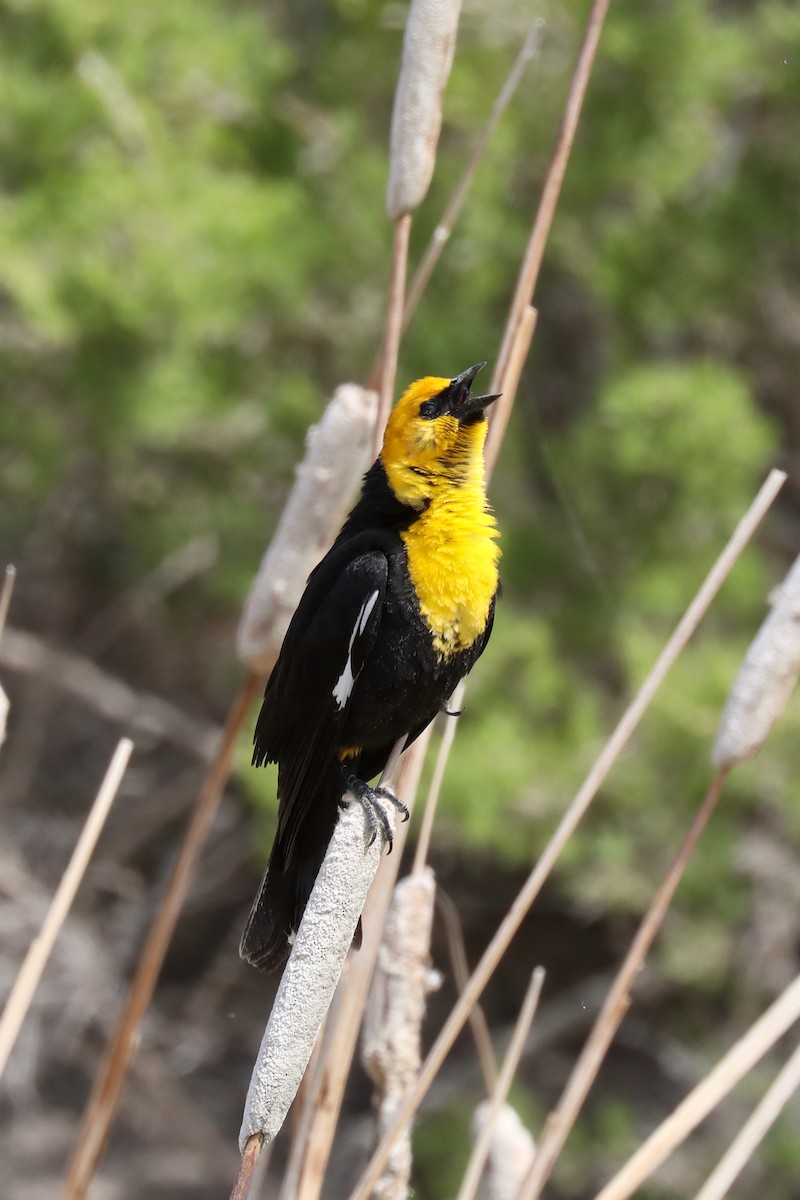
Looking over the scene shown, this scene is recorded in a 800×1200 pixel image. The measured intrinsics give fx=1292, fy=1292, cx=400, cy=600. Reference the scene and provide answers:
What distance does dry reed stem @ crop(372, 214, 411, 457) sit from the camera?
129 centimetres

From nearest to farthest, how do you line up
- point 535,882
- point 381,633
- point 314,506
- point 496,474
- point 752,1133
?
point 752,1133 → point 535,882 → point 314,506 → point 381,633 → point 496,474

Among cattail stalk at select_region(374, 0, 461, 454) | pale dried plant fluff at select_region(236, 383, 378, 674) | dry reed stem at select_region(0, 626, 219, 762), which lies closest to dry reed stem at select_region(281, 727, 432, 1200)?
pale dried plant fluff at select_region(236, 383, 378, 674)

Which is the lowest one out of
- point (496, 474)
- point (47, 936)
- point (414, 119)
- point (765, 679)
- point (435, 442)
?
point (47, 936)

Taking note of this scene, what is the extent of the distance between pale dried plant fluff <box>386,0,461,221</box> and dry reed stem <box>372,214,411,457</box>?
34 millimetres

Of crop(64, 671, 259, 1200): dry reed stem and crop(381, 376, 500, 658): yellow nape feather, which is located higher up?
crop(381, 376, 500, 658): yellow nape feather

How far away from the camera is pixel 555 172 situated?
1302mm

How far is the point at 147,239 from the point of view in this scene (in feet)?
11.2

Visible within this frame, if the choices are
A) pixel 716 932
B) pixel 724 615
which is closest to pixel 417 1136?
pixel 716 932

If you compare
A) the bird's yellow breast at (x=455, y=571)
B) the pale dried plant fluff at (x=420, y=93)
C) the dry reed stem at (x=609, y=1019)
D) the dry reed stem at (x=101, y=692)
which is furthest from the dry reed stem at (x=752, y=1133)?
the dry reed stem at (x=101, y=692)

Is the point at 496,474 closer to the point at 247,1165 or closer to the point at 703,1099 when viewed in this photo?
the point at 703,1099

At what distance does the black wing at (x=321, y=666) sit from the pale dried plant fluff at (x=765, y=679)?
0.41 m

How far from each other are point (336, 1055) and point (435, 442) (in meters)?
0.67

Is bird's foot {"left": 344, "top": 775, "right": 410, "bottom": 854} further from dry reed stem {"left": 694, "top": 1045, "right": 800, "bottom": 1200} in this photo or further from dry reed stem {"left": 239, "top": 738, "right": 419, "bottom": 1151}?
dry reed stem {"left": 694, "top": 1045, "right": 800, "bottom": 1200}

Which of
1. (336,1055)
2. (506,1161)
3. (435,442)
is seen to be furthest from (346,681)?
(506,1161)
